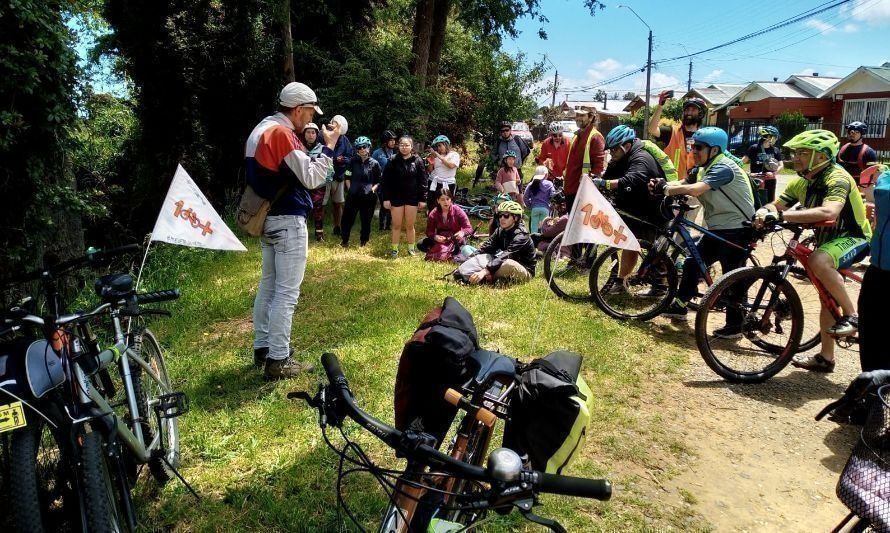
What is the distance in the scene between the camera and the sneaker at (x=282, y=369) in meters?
4.51

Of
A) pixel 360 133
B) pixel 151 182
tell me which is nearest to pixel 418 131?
pixel 360 133

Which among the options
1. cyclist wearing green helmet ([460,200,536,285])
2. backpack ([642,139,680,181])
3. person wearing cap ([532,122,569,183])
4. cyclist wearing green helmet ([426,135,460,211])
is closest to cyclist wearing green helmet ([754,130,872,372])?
backpack ([642,139,680,181])

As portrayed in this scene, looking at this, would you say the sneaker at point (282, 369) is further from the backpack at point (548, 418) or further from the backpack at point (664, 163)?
the backpack at point (664, 163)

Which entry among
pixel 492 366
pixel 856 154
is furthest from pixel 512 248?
pixel 492 366

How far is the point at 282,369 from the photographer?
14.9 feet

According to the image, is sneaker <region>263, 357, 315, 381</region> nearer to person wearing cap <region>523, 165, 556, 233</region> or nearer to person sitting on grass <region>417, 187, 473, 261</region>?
person sitting on grass <region>417, 187, 473, 261</region>

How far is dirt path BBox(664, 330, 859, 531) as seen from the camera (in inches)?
126

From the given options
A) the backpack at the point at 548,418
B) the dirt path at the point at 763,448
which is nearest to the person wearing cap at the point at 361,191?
the dirt path at the point at 763,448

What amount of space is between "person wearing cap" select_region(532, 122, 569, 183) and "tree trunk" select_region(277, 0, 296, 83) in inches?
232

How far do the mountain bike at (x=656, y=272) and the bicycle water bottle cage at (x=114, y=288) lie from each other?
4577 mm

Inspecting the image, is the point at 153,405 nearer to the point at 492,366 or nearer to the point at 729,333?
the point at 492,366

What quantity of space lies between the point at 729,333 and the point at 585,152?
3.37 metres

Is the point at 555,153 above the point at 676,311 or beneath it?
above

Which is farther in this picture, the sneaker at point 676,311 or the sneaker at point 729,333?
the sneaker at point 676,311
